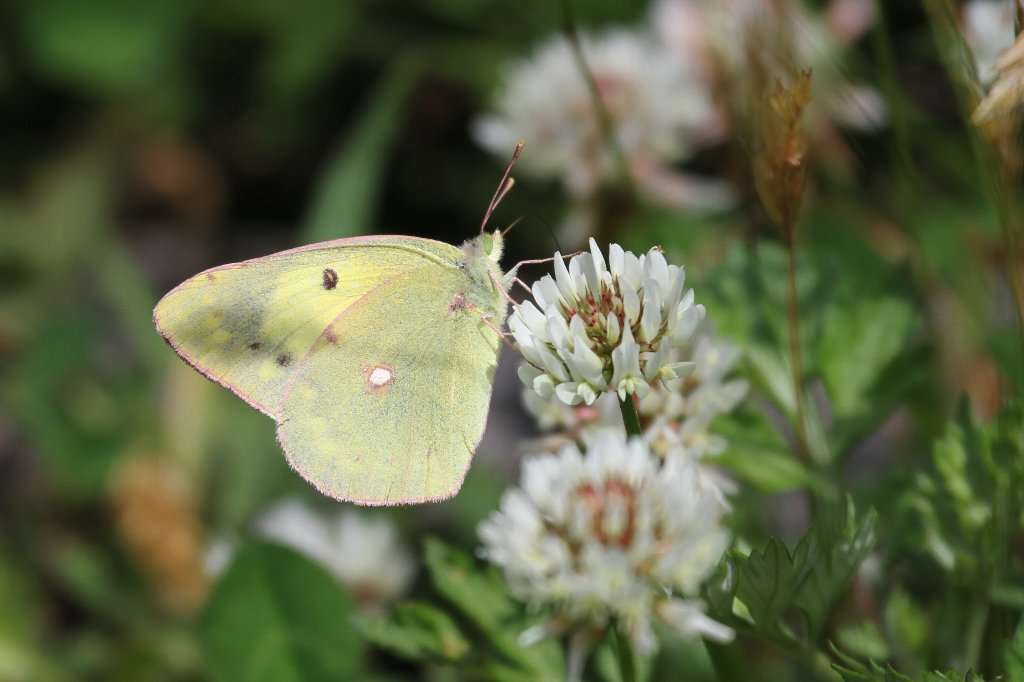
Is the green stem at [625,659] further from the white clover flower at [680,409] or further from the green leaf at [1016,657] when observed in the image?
the green leaf at [1016,657]

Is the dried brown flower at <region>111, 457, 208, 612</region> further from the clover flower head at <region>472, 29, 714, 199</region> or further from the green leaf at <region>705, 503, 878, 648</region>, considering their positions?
the green leaf at <region>705, 503, 878, 648</region>

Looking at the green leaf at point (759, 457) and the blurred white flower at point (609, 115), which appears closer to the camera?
the green leaf at point (759, 457)

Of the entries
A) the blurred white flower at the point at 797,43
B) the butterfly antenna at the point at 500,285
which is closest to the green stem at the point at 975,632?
the butterfly antenna at the point at 500,285

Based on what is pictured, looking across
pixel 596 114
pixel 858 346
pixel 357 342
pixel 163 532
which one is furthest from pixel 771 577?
pixel 163 532

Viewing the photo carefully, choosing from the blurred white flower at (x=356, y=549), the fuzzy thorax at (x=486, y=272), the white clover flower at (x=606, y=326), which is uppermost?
the white clover flower at (x=606, y=326)

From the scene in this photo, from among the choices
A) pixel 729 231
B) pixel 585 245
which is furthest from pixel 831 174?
pixel 585 245

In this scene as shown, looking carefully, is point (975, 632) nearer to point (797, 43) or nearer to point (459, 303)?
point (459, 303)
